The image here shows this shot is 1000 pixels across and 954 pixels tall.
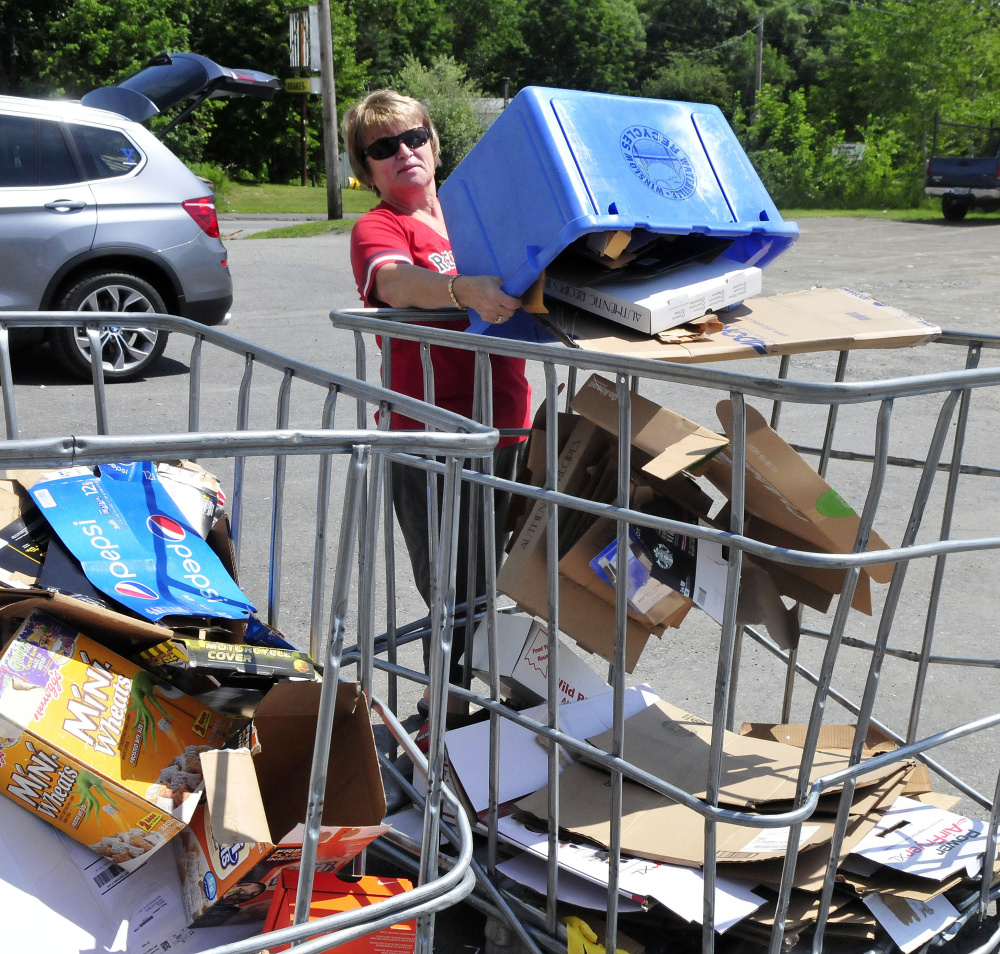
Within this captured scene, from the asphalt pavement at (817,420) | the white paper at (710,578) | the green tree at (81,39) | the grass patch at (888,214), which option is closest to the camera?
the white paper at (710,578)

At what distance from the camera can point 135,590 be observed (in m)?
1.76

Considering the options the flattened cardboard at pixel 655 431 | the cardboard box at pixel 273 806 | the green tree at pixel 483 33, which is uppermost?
the green tree at pixel 483 33

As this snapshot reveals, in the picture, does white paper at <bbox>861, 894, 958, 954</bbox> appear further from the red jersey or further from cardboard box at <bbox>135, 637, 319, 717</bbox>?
the red jersey

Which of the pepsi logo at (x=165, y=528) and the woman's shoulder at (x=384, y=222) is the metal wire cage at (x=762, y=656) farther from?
the pepsi logo at (x=165, y=528)

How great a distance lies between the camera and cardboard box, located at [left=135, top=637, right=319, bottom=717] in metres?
1.63

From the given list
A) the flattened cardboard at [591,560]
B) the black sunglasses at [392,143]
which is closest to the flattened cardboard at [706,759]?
the flattened cardboard at [591,560]

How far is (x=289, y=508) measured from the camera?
16.0 ft

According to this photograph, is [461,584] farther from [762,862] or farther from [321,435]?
[321,435]

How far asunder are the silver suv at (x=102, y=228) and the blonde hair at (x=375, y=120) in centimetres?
459

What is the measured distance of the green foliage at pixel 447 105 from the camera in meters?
34.5

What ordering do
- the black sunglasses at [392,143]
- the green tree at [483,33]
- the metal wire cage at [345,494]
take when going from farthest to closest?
1. the green tree at [483,33]
2. the black sunglasses at [392,143]
3. the metal wire cage at [345,494]

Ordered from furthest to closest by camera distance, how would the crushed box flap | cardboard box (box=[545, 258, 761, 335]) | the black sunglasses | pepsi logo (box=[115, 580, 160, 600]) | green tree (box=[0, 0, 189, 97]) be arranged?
green tree (box=[0, 0, 189, 97])
the black sunglasses
cardboard box (box=[545, 258, 761, 335])
pepsi logo (box=[115, 580, 160, 600])
the crushed box flap

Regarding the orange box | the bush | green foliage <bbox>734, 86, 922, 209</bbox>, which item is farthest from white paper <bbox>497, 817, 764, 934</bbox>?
green foliage <bbox>734, 86, 922, 209</bbox>

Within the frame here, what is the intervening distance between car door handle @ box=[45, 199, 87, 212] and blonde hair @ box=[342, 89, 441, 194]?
495 cm
